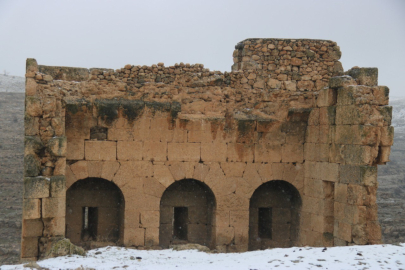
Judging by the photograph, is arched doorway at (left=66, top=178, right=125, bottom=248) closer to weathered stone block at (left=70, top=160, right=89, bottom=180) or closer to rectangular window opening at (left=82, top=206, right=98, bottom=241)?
rectangular window opening at (left=82, top=206, right=98, bottom=241)

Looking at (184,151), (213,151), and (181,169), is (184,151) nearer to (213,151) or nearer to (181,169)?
(181,169)

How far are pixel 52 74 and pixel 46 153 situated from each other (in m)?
2.05

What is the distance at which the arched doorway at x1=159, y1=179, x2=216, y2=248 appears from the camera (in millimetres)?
11766

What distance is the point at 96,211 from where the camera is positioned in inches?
459

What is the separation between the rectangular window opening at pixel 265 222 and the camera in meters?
12.4

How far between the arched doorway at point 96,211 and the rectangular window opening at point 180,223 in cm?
151

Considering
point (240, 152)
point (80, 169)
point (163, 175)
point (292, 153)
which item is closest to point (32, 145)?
point (80, 169)

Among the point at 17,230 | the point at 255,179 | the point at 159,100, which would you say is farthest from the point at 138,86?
the point at 17,230

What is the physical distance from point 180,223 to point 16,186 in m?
12.9

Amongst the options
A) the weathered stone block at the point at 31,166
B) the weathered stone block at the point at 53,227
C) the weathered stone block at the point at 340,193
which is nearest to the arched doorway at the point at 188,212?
the weathered stone block at the point at 53,227

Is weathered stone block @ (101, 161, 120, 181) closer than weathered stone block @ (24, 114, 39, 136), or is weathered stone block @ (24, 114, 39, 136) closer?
weathered stone block @ (24, 114, 39, 136)

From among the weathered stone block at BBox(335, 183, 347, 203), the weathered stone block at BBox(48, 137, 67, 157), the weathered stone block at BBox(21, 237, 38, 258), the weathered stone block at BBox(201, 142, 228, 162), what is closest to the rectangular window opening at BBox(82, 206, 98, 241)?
the weathered stone block at BBox(21, 237, 38, 258)

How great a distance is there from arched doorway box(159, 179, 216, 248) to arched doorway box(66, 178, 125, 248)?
107 centimetres

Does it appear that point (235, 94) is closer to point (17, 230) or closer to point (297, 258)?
point (297, 258)
